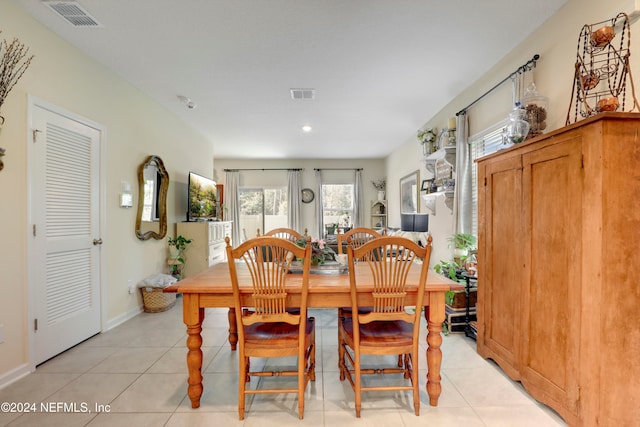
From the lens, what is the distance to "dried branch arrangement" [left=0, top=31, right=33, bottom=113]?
74.2 inches

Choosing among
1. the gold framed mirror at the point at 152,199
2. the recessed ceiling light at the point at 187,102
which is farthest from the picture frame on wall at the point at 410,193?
the gold framed mirror at the point at 152,199

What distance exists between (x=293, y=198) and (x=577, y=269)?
6.38 meters

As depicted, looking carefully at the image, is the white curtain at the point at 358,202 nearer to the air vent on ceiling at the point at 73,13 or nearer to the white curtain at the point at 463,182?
the white curtain at the point at 463,182

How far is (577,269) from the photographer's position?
147 centimetres

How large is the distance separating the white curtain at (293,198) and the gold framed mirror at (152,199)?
12.3 ft

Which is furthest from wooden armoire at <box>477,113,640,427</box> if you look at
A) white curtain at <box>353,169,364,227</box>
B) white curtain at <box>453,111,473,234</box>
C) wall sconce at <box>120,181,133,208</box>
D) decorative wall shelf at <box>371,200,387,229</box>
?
white curtain at <box>353,169,364,227</box>

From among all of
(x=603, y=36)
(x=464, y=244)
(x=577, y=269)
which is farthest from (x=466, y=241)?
(x=603, y=36)

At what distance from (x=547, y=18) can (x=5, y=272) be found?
4349 millimetres

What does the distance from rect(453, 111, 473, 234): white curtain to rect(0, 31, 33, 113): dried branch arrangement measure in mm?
3953

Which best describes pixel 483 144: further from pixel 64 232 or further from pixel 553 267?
pixel 64 232

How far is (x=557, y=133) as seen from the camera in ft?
5.17

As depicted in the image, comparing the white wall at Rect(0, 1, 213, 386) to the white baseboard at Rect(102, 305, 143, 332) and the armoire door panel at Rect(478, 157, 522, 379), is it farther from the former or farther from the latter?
the armoire door panel at Rect(478, 157, 522, 379)

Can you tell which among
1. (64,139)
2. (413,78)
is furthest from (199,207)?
(413,78)

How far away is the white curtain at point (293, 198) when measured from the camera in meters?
7.44
